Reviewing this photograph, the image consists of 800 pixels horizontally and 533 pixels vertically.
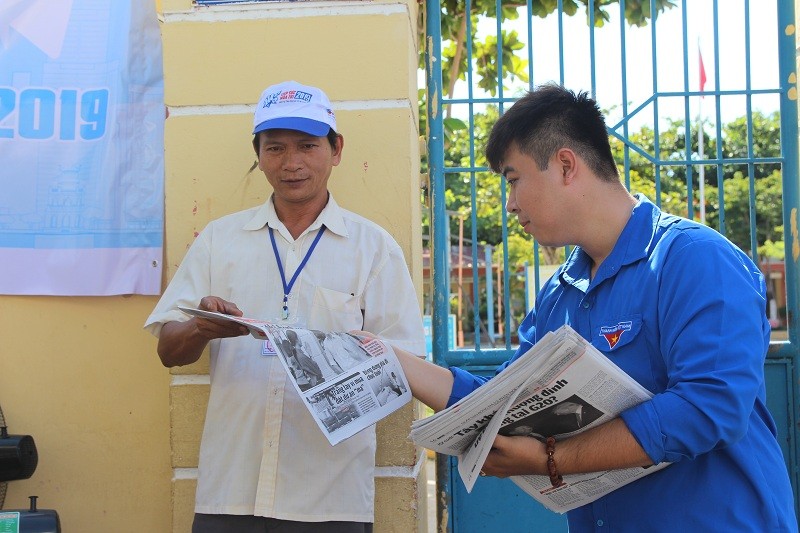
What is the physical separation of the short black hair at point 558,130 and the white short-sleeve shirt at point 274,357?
0.73 metres

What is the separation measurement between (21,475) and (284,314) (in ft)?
3.97

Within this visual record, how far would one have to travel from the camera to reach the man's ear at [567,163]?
1.90 meters

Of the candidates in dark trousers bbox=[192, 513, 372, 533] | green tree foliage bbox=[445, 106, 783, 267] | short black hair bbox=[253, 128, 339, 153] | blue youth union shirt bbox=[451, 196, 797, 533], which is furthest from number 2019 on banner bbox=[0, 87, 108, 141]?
green tree foliage bbox=[445, 106, 783, 267]

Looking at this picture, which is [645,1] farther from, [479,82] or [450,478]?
Answer: [450,478]

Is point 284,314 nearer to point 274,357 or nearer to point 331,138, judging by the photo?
point 274,357

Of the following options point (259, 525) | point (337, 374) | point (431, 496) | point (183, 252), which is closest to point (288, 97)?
point (183, 252)

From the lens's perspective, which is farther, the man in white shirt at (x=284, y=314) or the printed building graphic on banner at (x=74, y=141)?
the printed building graphic on banner at (x=74, y=141)

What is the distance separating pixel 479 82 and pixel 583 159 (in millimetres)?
4326

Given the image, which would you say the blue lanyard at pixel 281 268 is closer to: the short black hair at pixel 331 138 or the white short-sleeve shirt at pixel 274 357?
the white short-sleeve shirt at pixel 274 357

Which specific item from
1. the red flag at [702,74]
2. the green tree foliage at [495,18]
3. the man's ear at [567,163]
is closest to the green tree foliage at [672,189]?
the red flag at [702,74]

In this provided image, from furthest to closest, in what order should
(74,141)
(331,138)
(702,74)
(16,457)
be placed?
1. (702,74)
2. (74,141)
3. (16,457)
4. (331,138)

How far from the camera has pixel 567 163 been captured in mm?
1910

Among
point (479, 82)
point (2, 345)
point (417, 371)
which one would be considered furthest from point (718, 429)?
point (479, 82)

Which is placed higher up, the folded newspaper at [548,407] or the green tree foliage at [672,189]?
the green tree foliage at [672,189]
